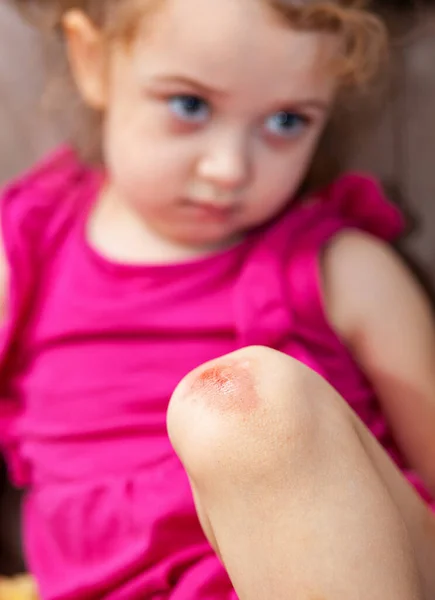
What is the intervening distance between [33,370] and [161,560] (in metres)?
0.26

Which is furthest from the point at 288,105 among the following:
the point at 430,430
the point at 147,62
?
the point at 430,430

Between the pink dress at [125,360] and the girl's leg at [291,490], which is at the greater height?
the girl's leg at [291,490]

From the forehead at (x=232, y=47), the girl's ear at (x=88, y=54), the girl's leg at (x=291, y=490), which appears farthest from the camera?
the girl's ear at (x=88, y=54)

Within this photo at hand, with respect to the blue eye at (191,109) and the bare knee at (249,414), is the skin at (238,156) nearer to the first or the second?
the blue eye at (191,109)

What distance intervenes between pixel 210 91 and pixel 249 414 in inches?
11.9

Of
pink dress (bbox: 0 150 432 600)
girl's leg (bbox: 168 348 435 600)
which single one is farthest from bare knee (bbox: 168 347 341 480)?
pink dress (bbox: 0 150 432 600)

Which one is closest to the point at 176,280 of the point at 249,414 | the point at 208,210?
the point at 208,210

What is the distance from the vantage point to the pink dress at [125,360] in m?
0.68

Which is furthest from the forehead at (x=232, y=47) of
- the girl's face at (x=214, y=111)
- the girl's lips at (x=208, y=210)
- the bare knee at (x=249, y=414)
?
the bare knee at (x=249, y=414)

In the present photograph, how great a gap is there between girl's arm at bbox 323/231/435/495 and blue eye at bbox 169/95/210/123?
198 millimetres

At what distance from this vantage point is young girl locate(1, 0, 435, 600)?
0.66 m

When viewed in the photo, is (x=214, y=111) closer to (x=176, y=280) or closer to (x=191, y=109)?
(x=191, y=109)

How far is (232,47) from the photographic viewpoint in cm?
64

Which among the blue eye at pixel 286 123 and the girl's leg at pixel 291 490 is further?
the blue eye at pixel 286 123
